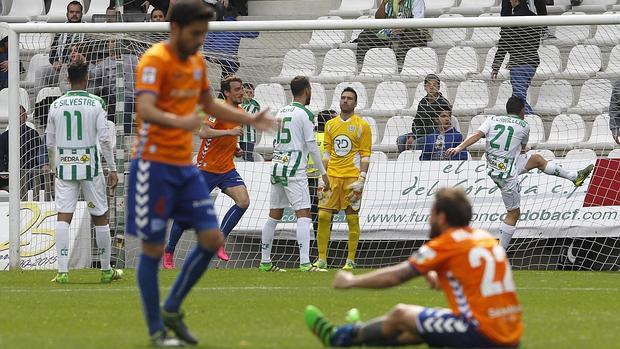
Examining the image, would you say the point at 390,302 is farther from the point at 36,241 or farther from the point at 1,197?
the point at 1,197

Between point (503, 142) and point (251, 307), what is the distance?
6264 mm

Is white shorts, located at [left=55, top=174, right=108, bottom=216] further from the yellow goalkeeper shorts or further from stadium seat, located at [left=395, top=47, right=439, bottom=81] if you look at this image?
stadium seat, located at [left=395, top=47, right=439, bottom=81]

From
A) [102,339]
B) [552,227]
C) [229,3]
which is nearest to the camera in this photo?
[102,339]

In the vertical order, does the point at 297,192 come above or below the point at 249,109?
below

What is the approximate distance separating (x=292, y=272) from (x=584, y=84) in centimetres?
542

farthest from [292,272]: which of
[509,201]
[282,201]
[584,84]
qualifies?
[584,84]

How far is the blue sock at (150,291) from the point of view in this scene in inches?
300

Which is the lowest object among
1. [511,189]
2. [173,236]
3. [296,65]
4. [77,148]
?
[173,236]

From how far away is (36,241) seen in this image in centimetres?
1703

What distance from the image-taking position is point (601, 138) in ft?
57.1

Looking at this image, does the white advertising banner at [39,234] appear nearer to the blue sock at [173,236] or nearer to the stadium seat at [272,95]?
the blue sock at [173,236]

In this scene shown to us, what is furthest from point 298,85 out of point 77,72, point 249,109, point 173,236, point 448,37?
point 448,37

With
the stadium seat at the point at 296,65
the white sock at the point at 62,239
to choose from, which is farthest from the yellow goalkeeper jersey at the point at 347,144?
the white sock at the point at 62,239

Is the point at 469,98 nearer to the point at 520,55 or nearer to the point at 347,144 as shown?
the point at 520,55
